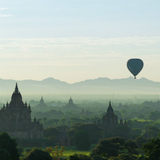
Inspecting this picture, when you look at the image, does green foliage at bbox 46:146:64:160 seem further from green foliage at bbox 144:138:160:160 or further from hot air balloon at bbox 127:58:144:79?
hot air balloon at bbox 127:58:144:79

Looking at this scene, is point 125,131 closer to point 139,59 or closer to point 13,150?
point 139,59

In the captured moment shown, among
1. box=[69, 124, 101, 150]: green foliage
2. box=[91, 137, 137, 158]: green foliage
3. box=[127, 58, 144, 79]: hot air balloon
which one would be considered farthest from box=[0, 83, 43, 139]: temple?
box=[91, 137, 137, 158]: green foliage

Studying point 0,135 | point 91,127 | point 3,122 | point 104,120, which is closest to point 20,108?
point 3,122

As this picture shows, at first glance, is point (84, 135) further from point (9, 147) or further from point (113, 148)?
point (9, 147)

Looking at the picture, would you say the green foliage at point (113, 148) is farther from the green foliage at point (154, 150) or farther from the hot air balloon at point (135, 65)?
the hot air balloon at point (135, 65)

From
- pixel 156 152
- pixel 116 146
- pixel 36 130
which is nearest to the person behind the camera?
pixel 156 152

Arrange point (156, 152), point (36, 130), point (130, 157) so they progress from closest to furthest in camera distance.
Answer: point (156, 152) → point (130, 157) → point (36, 130)

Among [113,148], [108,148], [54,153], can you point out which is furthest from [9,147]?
[54,153]

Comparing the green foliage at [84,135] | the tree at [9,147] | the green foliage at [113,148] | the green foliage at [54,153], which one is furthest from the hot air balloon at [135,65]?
the tree at [9,147]
